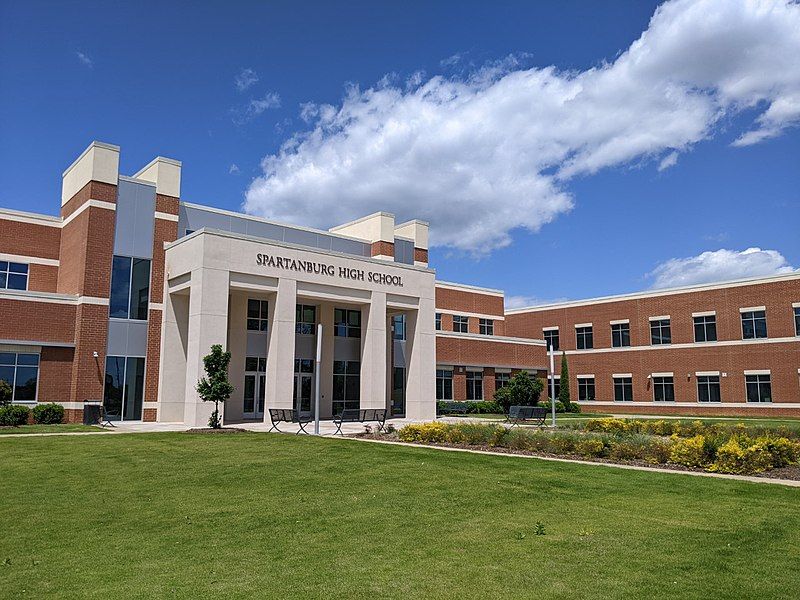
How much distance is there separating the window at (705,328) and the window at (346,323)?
24609 millimetres

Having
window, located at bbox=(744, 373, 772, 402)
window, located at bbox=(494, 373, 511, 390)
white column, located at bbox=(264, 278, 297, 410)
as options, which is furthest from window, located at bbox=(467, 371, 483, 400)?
white column, located at bbox=(264, 278, 297, 410)

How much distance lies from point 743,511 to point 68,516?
9.83 m

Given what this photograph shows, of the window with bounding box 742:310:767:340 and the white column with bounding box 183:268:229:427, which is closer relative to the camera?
the white column with bounding box 183:268:229:427

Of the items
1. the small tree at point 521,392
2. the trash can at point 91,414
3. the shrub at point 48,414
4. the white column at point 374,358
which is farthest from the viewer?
the small tree at point 521,392

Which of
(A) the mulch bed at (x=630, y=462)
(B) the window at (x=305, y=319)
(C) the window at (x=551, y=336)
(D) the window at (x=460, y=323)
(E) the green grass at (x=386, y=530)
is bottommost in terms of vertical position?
(E) the green grass at (x=386, y=530)

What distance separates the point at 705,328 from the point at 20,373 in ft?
134

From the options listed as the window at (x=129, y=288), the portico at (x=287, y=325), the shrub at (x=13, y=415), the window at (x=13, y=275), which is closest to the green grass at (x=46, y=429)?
the shrub at (x=13, y=415)

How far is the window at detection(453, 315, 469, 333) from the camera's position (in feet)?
175

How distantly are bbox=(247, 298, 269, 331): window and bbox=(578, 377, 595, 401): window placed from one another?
2928 cm

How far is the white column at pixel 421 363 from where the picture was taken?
34656 millimetres

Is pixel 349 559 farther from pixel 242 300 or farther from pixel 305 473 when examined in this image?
pixel 242 300

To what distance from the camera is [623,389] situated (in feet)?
167

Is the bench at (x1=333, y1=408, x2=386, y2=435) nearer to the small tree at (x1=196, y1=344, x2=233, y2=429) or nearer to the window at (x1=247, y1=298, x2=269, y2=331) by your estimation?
the small tree at (x1=196, y1=344, x2=233, y2=429)

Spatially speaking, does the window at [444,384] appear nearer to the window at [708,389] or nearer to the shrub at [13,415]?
the window at [708,389]
